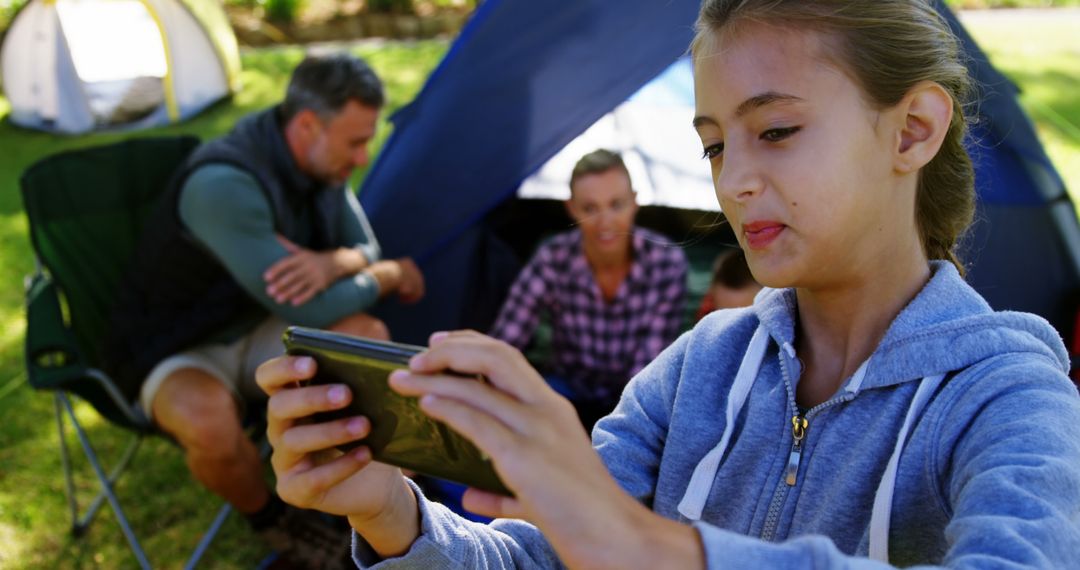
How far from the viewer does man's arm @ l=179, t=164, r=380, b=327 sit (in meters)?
2.85

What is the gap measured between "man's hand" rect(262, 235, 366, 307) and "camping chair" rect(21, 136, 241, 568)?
0.55m

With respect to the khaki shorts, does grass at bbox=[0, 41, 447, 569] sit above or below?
below

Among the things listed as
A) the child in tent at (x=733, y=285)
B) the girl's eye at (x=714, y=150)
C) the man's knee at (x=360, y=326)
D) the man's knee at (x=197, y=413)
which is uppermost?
the girl's eye at (x=714, y=150)

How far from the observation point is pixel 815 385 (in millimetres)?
1223

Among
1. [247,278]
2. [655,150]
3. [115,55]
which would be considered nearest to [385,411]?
[247,278]

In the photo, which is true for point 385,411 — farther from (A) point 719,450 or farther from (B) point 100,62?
(B) point 100,62

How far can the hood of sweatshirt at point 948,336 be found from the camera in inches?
40.8

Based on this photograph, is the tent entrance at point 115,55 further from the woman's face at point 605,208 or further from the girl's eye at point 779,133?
the girl's eye at point 779,133

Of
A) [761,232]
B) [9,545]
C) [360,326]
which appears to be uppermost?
[761,232]

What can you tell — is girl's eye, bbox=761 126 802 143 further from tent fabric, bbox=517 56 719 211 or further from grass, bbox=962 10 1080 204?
grass, bbox=962 10 1080 204

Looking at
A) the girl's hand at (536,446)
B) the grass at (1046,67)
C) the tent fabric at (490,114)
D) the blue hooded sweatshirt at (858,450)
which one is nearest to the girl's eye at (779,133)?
the blue hooded sweatshirt at (858,450)

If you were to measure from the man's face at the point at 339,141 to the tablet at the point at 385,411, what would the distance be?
2218mm

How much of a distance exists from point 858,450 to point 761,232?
0.27 metres

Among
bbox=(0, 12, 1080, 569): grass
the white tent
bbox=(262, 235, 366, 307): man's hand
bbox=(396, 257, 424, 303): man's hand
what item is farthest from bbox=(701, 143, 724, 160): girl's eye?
the white tent
